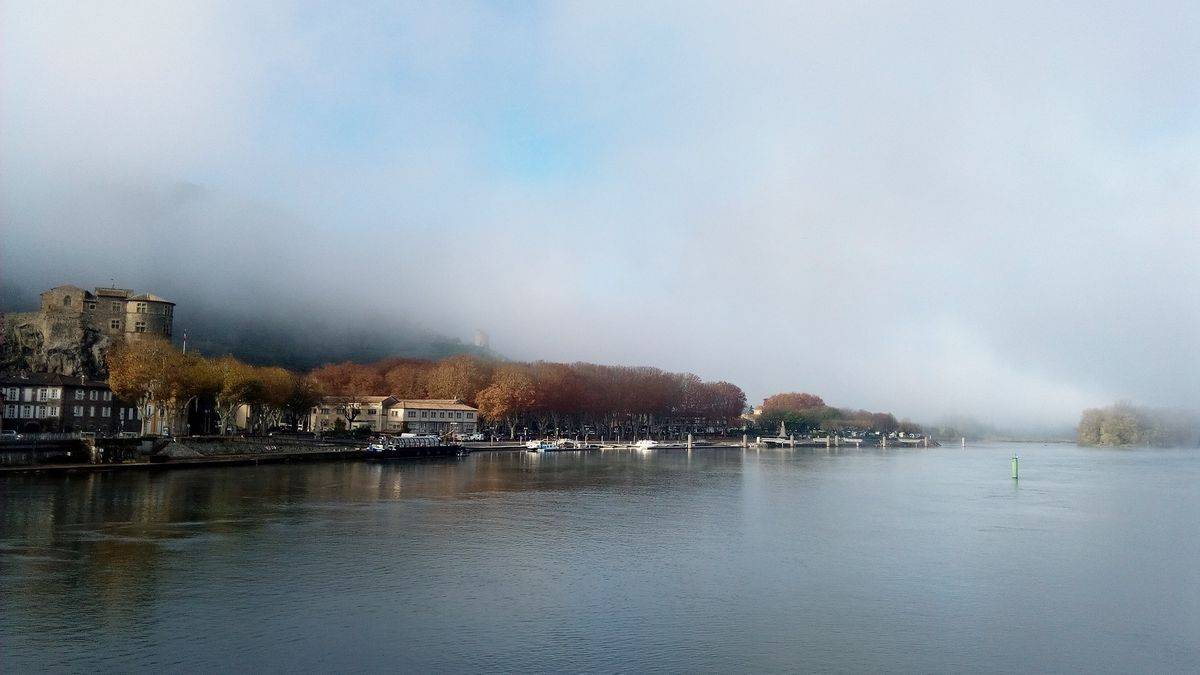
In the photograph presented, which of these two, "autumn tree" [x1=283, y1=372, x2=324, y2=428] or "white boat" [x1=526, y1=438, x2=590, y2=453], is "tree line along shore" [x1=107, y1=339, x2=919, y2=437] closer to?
"autumn tree" [x1=283, y1=372, x2=324, y2=428]

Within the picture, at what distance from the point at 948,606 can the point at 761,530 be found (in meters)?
12.0

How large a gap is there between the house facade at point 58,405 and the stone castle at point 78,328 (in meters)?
25.1

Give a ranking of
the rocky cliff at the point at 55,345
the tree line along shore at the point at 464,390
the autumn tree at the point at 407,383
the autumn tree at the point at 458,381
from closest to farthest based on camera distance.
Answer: the tree line along shore at the point at 464,390
the rocky cliff at the point at 55,345
the autumn tree at the point at 458,381
the autumn tree at the point at 407,383

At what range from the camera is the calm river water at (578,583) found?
1586cm

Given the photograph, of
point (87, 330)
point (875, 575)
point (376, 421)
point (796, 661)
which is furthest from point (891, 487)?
point (87, 330)

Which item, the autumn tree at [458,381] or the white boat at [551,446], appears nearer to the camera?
the white boat at [551,446]

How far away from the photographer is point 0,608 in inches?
694

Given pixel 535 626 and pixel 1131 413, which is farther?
pixel 1131 413

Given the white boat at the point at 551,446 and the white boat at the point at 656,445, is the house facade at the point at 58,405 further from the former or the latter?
the white boat at the point at 656,445

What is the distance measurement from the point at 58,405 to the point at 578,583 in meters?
62.7

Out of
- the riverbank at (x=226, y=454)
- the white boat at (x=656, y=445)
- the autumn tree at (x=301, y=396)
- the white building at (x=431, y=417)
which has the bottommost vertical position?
the white boat at (x=656, y=445)

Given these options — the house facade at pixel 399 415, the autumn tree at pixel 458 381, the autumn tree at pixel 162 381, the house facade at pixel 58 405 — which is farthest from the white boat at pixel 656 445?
the house facade at pixel 58 405

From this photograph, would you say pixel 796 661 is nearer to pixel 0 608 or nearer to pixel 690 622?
pixel 690 622

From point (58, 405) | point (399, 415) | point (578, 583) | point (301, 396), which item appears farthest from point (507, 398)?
point (578, 583)
